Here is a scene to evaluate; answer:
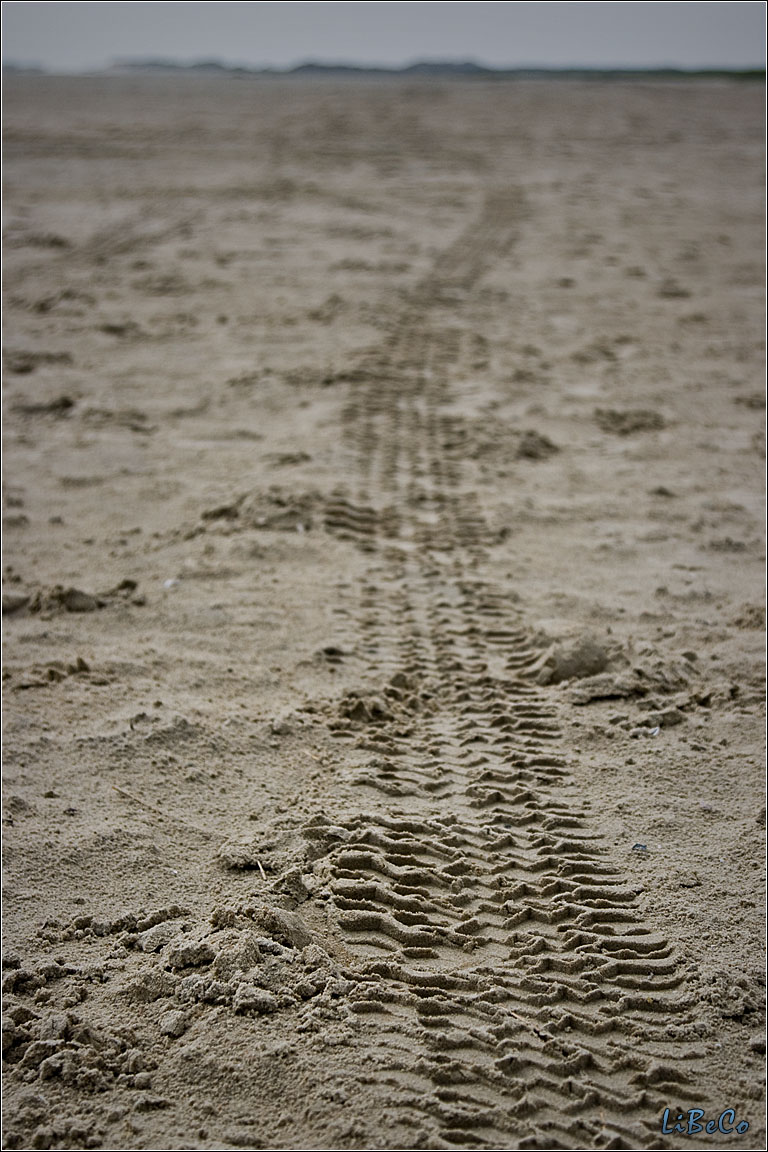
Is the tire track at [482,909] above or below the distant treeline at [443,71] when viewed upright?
below

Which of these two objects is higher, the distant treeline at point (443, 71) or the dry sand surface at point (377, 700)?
the distant treeline at point (443, 71)

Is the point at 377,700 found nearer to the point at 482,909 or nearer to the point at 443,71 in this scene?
the point at 482,909

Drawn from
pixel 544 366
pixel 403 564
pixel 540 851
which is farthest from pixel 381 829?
pixel 544 366

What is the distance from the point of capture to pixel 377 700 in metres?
3.27

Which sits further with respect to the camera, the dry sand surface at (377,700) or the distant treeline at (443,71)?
the distant treeline at (443,71)

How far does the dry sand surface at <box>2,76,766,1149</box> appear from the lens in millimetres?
2031

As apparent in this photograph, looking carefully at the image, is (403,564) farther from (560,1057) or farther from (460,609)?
(560,1057)

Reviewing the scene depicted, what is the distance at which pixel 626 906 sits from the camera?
2457 mm

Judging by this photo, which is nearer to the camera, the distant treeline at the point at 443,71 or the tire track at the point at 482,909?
the tire track at the point at 482,909

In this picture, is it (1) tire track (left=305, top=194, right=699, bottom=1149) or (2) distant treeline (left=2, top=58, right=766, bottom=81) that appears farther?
(2) distant treeline (left=2, top=58, right=766, bottom=81)

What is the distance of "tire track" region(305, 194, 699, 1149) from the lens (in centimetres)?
196

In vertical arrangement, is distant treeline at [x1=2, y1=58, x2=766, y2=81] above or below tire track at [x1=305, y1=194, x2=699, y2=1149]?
above

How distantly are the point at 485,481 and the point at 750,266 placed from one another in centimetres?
488

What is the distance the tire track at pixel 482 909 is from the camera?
77.0 inches
